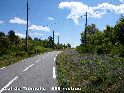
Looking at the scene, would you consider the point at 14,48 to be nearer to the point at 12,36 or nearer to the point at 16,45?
the point at 16,45

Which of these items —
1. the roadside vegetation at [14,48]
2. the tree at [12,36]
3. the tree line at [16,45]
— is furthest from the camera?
the tree at [12,36]

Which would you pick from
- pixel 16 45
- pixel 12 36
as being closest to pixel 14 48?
pixel 16 45

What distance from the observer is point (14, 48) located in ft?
220

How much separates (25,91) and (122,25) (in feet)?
140

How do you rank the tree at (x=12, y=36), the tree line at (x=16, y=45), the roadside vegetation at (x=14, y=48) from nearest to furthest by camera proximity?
the roadside vegetation at (x=14, y=48)
the tree line at (x=16, y=45)
the tree at (x=12, y=36)

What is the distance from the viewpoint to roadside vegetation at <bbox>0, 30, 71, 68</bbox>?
43.2 m

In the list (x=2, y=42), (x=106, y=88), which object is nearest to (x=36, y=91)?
(x=106, y=88)

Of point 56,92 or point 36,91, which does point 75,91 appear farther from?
point 36,91

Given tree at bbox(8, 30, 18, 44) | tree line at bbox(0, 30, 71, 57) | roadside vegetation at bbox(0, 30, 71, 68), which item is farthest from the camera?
tree at bbox(8, 30, 18, 44)

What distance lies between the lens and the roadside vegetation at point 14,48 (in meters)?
43.2

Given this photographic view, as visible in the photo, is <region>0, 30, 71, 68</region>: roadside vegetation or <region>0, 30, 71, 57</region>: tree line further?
<region>0, 30, 71, 57</region>: tree line

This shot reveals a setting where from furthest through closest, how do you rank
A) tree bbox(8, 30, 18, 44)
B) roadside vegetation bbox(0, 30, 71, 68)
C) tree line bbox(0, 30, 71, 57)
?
tree bbox(8, 30, 18, 44), tree line bbox(0, 30, 71, 57), roadside vegetation bbox(0, 30, 71, 68)

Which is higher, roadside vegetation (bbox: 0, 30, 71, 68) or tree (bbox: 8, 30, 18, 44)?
tree (bbox: 8, 30, 18, 44)

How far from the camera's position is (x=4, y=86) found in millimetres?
15203
